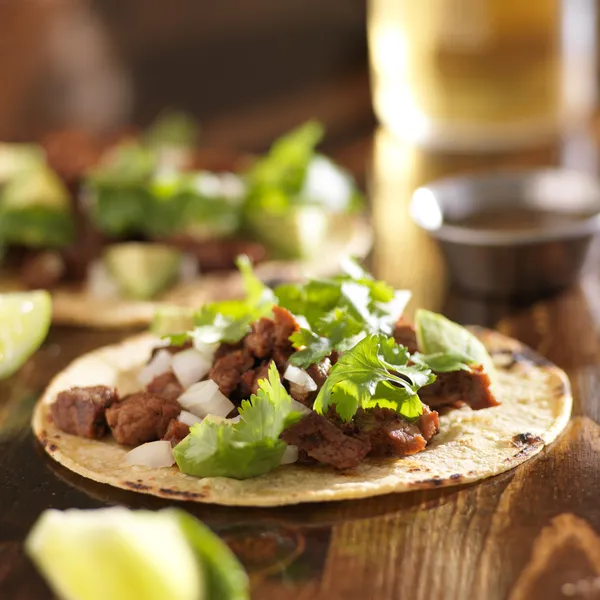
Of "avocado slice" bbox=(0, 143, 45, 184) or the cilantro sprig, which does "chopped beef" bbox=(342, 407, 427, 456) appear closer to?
the cilantro sprig

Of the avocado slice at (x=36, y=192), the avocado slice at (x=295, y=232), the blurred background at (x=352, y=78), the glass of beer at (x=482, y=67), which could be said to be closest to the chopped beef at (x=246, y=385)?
the blurred background at (x=352, y=78)

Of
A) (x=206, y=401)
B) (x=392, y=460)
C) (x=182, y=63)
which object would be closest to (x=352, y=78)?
(x=182, y=63)

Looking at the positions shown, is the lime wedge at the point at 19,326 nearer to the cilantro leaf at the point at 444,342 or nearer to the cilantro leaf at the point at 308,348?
the cilantro leaf at the point at 308,348

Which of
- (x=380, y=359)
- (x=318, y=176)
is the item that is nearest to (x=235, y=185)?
(x=318, y=176)

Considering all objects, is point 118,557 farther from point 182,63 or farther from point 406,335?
point 182,63

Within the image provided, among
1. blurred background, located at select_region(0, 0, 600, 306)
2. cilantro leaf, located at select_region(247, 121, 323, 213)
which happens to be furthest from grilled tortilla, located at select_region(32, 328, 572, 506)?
cilantro leaf, located at select_region(247, 121, 323, 213)

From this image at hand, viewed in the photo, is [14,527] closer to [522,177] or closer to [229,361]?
[229,361]

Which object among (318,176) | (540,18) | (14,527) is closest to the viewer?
(14,527)
